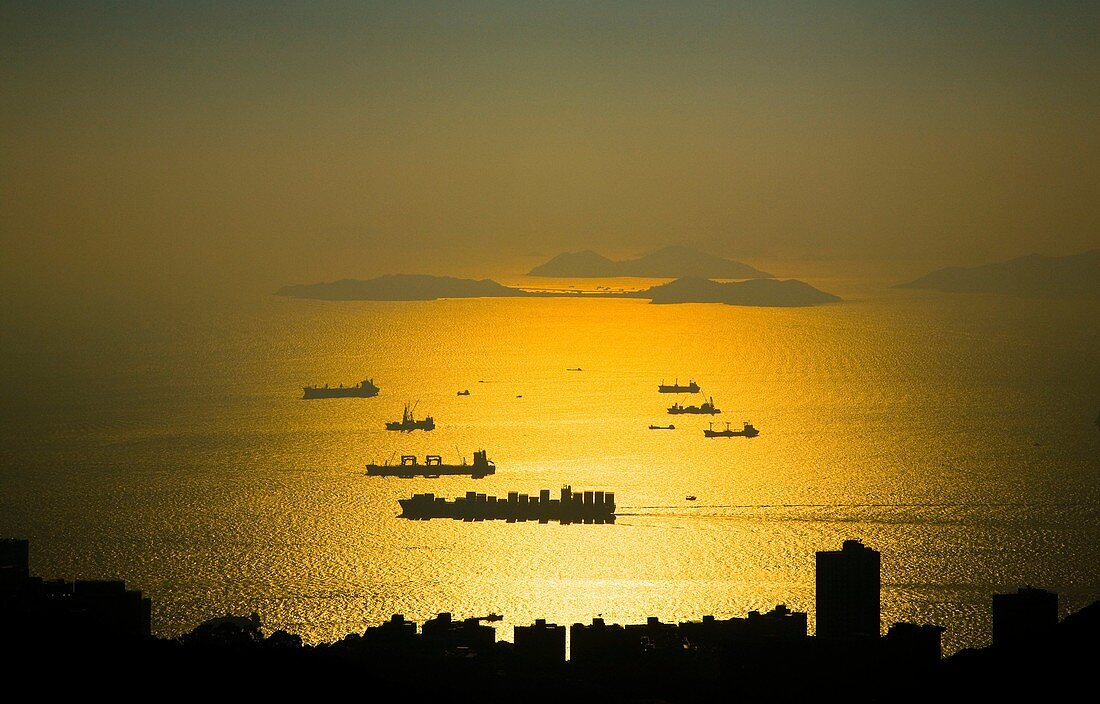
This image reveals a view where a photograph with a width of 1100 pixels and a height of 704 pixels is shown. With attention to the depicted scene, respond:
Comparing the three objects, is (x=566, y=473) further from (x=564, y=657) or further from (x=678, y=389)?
(x=564, y=657)

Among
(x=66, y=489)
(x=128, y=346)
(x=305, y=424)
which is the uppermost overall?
(x=128, y=346)

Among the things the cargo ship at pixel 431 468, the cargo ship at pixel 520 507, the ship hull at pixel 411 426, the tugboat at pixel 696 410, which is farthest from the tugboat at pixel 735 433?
the cargo ship at pixel 520 507

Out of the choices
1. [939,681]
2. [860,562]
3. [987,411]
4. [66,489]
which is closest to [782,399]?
[987,411]

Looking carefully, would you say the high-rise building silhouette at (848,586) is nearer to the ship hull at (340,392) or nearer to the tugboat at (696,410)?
the tugboat at (696,410)

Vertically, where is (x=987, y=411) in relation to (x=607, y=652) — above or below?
above

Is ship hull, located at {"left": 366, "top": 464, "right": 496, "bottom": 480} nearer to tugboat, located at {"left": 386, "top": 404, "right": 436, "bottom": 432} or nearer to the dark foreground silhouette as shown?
tugboat, located at {"left": 386, "top": 404, "right": 436, "bottom": 432}

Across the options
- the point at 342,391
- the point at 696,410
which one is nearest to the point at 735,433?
the point at 696,410

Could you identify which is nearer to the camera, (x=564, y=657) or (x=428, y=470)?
(x=564, y=657)

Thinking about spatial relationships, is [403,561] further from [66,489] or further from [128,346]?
[128,346]
